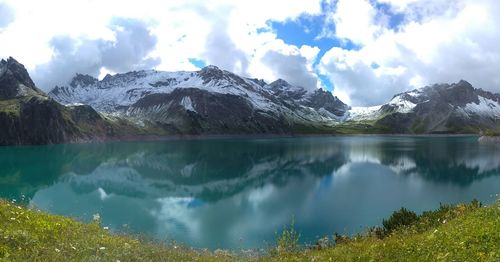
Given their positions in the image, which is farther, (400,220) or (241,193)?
(241,193)

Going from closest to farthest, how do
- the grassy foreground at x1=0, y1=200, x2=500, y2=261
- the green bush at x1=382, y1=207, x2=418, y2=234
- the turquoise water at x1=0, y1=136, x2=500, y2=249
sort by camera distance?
1. the grassy foreground at x1=0, y1=200, x2=500, y2=261
2. the green bush at x1=382, y1=207, x2=418, y2=234
3. the turquoise water at x1=0, y1=136, x2=500, y2=249

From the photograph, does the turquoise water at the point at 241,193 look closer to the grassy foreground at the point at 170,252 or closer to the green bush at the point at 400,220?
the grassy foreground at the point at 170,252

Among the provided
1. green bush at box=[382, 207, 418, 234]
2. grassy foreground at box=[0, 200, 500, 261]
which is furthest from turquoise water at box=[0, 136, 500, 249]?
green bush at box=[382, 207, 418, 234]

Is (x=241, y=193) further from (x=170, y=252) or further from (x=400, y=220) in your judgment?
(x=170, y=252)

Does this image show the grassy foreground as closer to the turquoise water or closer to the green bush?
the green bush

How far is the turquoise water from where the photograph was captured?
172 ft

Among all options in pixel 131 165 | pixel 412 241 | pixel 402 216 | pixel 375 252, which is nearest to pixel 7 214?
pixel 375 252

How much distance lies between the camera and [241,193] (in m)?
83.2

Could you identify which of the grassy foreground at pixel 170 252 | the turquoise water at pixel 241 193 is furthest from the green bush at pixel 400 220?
the turquoise water at pixel 241 193

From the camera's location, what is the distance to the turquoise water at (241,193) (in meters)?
52.5

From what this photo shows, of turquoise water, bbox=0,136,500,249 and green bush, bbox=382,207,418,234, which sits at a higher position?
green bush, bbox=382,207,418,234

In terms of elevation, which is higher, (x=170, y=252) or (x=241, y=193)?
(x=170, y=252)

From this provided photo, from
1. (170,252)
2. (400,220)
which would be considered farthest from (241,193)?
(170,252)

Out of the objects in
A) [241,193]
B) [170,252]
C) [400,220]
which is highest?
[170,252]
